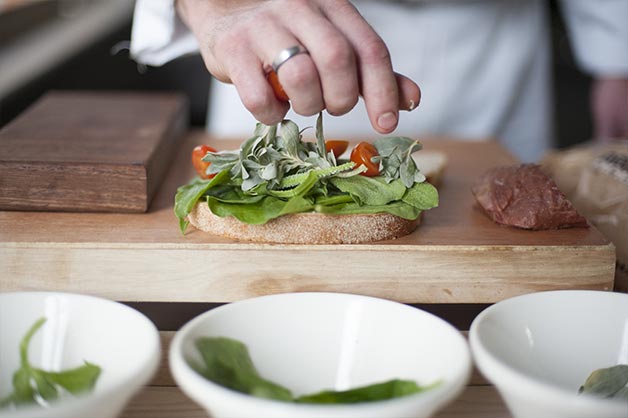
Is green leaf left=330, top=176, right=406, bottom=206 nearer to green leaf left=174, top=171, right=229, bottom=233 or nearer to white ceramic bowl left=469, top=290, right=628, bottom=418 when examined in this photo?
green leaf left=174, top=171, right=229, bottom=233

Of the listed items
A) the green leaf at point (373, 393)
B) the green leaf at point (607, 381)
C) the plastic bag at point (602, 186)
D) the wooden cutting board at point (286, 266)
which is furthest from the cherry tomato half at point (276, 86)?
the plastic bag at point (602, 186)

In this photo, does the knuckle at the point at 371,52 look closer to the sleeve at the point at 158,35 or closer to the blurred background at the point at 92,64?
the sleeve at the point at 158,35

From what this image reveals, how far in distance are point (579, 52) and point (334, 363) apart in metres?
1.81

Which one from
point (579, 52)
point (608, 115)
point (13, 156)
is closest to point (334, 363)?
point (13, 156)

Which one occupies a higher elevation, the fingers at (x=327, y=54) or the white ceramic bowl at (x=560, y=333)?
the fingers at (x=327, y=54)

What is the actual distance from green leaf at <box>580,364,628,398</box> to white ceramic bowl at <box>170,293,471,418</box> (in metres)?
0.21

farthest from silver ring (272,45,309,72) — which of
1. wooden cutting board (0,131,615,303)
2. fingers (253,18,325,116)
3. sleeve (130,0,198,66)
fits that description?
sleeve (130,0,198,66)

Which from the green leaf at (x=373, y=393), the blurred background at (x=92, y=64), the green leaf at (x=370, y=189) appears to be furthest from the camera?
the blurred background at (x=92, y=64)

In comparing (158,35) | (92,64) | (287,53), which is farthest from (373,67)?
(92,64)

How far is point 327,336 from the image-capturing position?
945mm

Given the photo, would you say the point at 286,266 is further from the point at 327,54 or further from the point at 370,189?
the point at 327,54

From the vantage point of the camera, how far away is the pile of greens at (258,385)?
83 centimetres

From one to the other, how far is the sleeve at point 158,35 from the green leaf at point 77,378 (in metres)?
1.06

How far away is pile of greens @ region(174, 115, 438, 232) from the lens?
1118 mm
